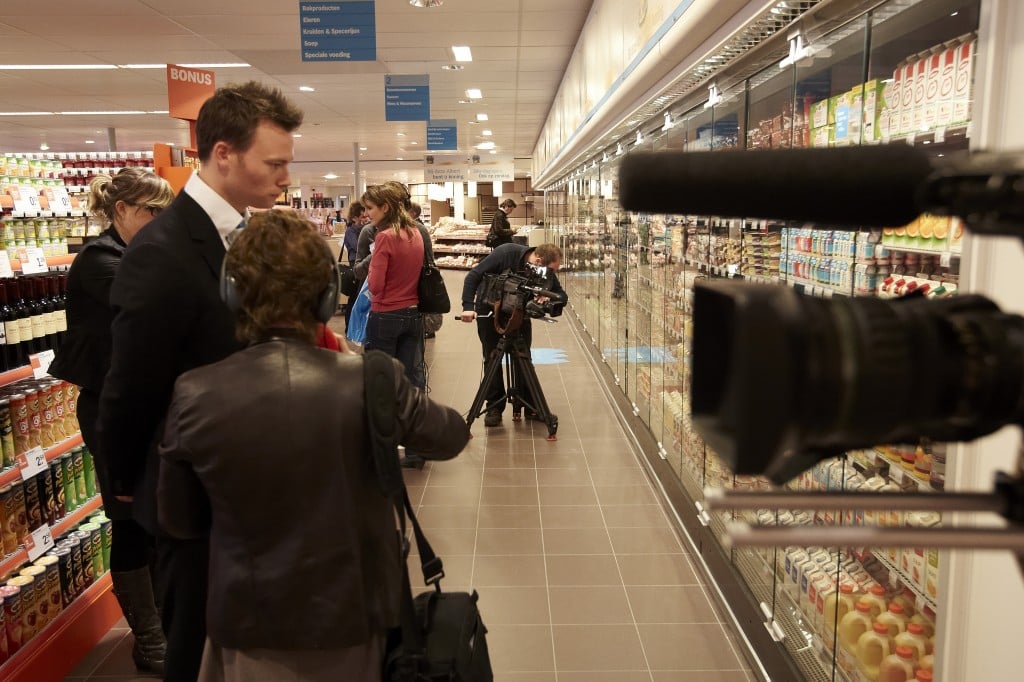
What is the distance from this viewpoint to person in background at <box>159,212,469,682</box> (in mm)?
1483

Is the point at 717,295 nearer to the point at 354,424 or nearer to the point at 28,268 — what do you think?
the point at 354,424

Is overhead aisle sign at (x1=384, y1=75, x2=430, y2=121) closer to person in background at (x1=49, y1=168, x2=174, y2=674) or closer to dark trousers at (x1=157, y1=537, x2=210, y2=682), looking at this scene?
person in background at (x1=49, y1=168, x2=174, y2=674)

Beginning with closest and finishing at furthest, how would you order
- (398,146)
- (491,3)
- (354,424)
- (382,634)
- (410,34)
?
(354,424) < (382,634) < (491,3) < (410,34) < (398,146)

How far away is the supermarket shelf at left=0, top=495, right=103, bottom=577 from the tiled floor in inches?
18.8

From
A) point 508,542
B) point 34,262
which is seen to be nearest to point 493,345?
point 508,542

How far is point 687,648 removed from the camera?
3.16 m

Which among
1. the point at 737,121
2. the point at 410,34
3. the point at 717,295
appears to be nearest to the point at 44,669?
the point at 717,295

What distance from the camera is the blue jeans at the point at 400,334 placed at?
533cm

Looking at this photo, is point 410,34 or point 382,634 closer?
point 382,634

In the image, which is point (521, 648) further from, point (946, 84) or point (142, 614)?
point (946, 84)

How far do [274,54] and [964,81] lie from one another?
7481 millimetres

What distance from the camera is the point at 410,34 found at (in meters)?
Result: 7.44

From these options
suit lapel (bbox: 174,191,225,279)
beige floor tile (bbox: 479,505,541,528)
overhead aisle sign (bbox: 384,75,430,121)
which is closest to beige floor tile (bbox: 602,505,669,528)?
beige floor tile (bbox: 479,505,541,528)

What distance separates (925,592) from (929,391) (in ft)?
6.07
